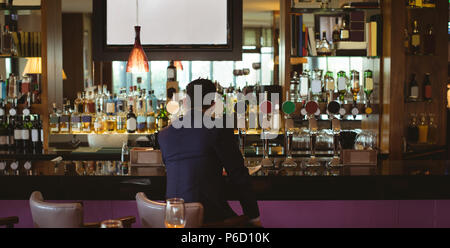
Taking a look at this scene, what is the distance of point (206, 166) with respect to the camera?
275 cm

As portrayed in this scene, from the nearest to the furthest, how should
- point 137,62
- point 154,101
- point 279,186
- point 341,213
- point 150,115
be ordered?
point 279,186
point 341,213
point 137,62
point 150,115
point 154,101

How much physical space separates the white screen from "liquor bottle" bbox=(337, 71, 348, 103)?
104 cm

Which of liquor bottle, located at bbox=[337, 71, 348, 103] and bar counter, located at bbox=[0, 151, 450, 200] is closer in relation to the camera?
bar counter, located at bbox=[0, 151, 450, 200]

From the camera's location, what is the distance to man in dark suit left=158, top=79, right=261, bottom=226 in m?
2.74

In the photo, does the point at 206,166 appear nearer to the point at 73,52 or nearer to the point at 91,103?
the point at 91,103

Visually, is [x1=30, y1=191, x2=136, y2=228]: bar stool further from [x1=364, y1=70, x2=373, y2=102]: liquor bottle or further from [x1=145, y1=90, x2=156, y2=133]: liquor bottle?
[x1=364, y1=70, x2=373, y2=102]: liquor bottle

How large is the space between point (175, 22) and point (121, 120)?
3.34 feet

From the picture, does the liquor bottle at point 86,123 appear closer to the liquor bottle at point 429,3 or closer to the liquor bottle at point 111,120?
the liquor bottle at point 111,120

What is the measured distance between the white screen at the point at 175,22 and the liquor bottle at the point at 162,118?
2.45 ft

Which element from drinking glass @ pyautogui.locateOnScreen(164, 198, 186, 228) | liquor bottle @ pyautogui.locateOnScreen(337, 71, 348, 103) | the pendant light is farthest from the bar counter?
liquor bottle @ pyautogui.locateOnScreen(337, 71, 348, 103)

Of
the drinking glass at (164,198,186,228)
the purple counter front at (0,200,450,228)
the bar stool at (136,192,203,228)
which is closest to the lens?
the drinking glass at (164,198,186,228)

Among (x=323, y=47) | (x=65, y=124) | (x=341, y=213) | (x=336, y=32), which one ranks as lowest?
(x=341, y=213)

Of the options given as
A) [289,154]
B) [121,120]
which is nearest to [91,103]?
[121,120]
